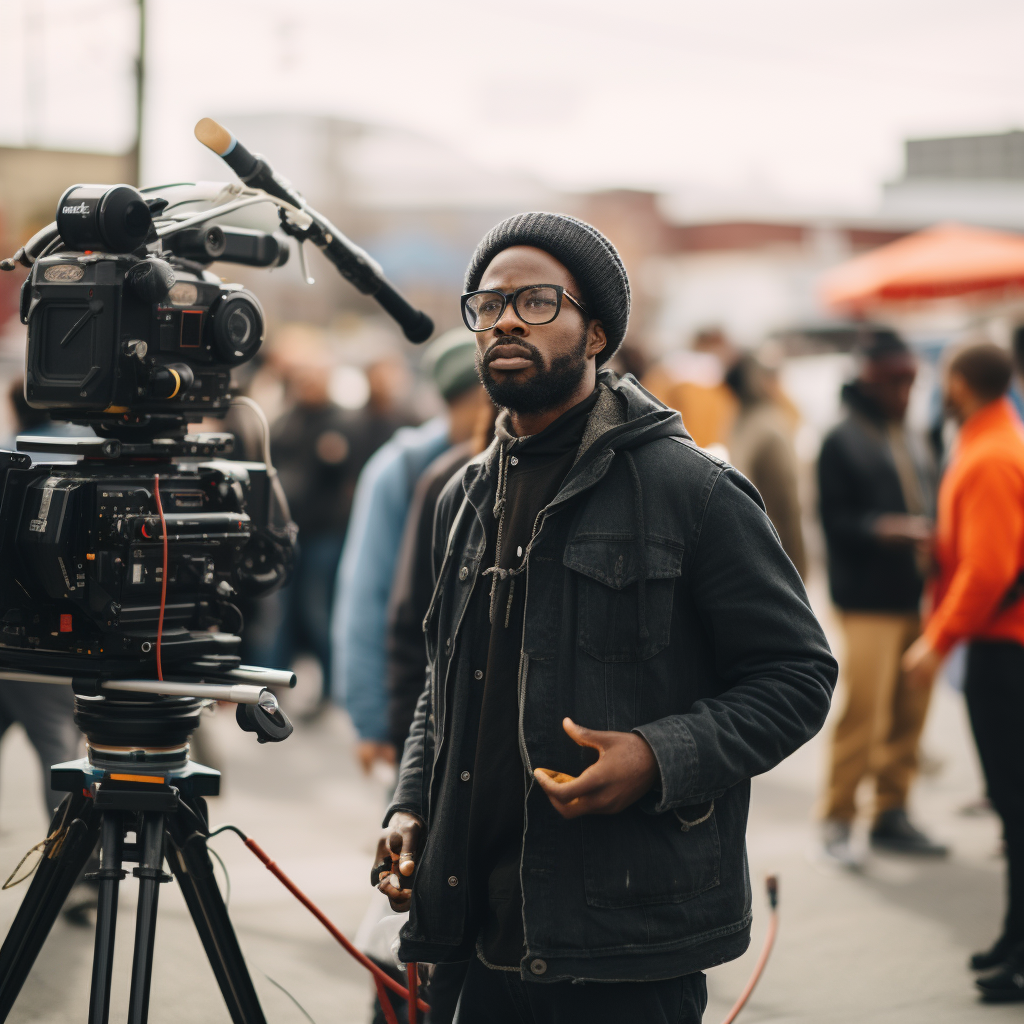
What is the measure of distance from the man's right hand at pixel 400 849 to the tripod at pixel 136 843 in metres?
0.32

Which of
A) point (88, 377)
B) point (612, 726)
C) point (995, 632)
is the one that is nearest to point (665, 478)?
point (612, 726)

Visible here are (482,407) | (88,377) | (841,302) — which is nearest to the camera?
(88,377)

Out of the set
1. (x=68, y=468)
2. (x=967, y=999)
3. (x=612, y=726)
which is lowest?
(x=967, y=999)

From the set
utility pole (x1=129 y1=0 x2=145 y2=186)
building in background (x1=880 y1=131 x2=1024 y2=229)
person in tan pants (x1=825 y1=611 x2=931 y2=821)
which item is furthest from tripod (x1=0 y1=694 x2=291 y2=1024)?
building in background (x1=880 y1=131 x2=1024 y2=229)

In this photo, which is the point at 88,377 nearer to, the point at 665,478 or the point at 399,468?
the point at 665,478

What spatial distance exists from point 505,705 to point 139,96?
33.8 ft

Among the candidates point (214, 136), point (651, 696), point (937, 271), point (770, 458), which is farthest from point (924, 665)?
point (937, 271)

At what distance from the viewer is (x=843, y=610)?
590 centimetres

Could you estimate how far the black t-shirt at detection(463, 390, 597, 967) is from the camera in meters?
2.26

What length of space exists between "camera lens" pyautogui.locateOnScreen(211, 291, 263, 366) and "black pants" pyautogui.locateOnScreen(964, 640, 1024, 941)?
9.34 feet

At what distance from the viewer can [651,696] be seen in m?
2.18

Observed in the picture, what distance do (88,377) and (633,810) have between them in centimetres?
133

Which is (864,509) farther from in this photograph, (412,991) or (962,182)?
(962,182)

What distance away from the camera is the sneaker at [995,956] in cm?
441
